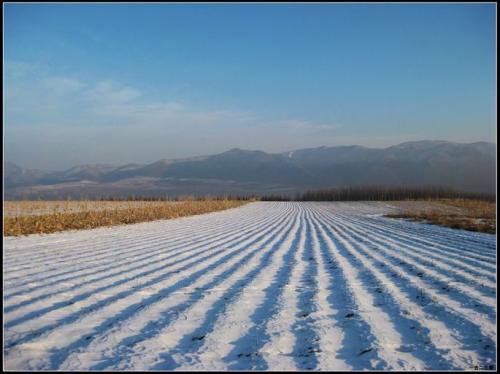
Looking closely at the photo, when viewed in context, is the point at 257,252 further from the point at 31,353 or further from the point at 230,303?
the point at 31,353

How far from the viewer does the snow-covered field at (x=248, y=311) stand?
2768 mm

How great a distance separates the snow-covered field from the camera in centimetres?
277

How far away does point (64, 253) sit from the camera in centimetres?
724

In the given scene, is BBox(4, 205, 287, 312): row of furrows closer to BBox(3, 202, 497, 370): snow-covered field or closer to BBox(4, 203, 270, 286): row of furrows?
BBox(3, 202, 497, 370): snow-covered field

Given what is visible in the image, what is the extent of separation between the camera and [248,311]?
12.4ft

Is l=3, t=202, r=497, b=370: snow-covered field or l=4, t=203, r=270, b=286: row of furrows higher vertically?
l=3, t=202, r=497, b=370: snow-covered field

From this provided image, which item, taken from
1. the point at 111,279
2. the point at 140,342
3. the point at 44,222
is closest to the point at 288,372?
the point at 140,342

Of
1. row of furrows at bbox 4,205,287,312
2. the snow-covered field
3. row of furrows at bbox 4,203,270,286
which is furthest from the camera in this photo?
row of furrows at bbox 4,203,270,286

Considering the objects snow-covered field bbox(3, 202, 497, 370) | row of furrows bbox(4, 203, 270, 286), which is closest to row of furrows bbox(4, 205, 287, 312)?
snow-covered field bbox(3, 202, 497, 370)

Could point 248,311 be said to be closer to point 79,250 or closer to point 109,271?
point 109,271

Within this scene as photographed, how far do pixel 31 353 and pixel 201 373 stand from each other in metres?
1.25

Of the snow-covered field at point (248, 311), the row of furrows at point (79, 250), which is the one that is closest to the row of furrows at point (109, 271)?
the snow-covered field at point (248, 311)

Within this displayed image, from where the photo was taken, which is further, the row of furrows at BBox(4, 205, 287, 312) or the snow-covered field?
the row of furrows at BBox(4, 205, 287, 312)

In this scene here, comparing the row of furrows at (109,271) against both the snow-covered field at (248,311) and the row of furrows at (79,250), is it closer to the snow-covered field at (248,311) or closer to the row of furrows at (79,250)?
the snow-covered field at (248,311)
